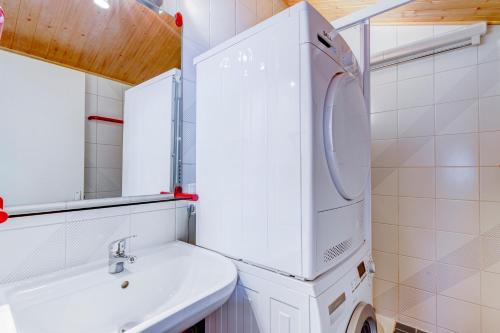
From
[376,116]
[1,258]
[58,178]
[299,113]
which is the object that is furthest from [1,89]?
[376,116]

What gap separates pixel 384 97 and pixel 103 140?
2187 mm

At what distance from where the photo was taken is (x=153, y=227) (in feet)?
3.91

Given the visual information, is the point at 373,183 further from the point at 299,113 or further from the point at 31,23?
the point at 31,23

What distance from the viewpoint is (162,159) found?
128 centimetres

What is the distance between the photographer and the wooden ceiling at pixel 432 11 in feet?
5.35

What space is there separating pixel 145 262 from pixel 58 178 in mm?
469

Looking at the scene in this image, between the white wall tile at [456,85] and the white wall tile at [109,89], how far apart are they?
2.23 m

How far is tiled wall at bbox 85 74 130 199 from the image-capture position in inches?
39.8

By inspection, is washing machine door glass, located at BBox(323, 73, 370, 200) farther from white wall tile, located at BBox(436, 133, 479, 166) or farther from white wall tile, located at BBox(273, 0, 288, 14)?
white wall tile, located at BBox(273, 0, 288, 14)

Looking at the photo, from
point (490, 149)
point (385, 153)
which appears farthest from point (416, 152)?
point (490, 149)

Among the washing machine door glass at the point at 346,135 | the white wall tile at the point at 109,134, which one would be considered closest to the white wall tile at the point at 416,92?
the washing machine door glass at the point at 346,135

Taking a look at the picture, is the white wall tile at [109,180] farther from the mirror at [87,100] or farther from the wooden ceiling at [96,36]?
the wooden ceiling at [96,36]

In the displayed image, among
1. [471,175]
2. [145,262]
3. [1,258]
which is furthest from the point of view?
[471,175]

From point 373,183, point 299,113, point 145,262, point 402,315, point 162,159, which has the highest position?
point 299,113
